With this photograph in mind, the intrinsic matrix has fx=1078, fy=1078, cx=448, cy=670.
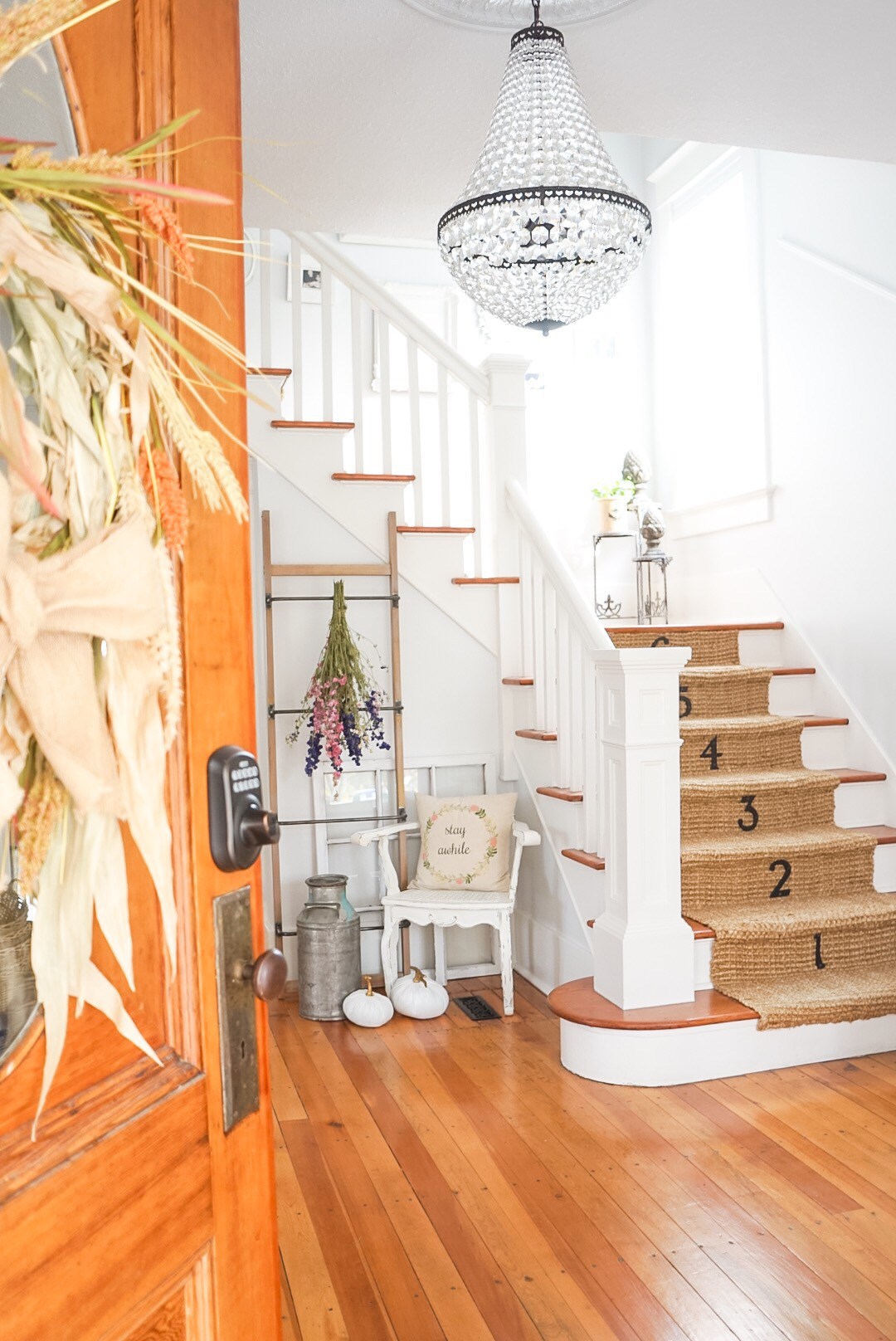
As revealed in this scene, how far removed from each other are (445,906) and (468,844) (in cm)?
29

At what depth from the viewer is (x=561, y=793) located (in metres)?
3.75

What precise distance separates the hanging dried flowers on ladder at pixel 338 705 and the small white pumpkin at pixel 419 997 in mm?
769

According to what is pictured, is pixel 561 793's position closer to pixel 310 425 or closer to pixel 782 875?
pixel 782 875

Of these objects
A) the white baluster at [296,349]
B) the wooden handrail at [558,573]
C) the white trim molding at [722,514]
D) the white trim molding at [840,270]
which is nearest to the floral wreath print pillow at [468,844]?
the wooden handrail at [558,573]

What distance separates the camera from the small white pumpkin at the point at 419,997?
3674 mm

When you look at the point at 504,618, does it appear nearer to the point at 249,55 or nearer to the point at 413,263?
the point at 249,55

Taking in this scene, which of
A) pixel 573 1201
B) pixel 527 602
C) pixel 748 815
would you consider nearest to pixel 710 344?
pixel 527 602

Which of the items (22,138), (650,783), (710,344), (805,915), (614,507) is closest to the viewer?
(22,138)

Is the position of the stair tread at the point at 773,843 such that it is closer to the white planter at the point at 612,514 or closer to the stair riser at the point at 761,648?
the stair riser at the point at 761,648

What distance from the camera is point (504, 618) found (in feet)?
14.1

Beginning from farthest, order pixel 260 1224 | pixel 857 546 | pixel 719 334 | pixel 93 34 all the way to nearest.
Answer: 1. pixel 719 334
2. pixel 857 546
3. pixel 260 1224
4. pixel 93 34

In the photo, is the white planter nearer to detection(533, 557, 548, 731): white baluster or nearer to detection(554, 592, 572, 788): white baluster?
detection(533, 557, 548, 731): white baluster

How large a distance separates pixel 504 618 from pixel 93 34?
354 cm

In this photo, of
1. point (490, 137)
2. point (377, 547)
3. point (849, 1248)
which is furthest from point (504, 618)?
point (849, 1248)
